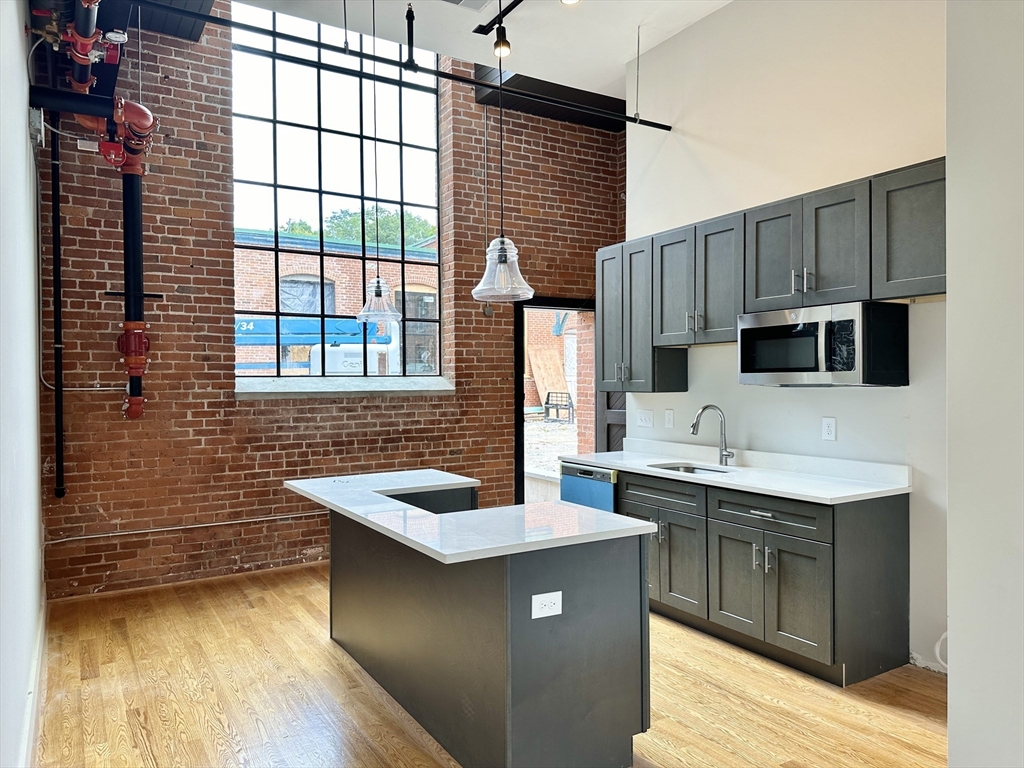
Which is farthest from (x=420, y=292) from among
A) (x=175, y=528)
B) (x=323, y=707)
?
(x=323, y=707)

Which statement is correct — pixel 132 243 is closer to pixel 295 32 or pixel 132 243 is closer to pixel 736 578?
pixel 295 32

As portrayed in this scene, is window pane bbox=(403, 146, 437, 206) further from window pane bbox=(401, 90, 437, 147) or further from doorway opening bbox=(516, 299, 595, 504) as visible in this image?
A: doorway opening bbox=(516, 299, 595, 504)

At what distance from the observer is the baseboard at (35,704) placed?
240 centimetres

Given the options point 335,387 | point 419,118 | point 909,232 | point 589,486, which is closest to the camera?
point 909,232

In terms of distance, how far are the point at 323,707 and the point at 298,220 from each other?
12.2 ft

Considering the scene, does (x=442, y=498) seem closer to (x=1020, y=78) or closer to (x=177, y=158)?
(x=1020, y=78)

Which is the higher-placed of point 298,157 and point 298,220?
point 298,157

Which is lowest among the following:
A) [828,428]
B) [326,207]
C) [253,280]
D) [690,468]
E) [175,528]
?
[175,528]

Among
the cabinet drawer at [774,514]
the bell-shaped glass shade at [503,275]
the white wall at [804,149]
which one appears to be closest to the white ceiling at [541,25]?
the white wall at [804,149]

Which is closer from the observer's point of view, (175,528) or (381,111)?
(175,528)

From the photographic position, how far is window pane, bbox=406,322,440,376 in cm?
589

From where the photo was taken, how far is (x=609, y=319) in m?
4.75

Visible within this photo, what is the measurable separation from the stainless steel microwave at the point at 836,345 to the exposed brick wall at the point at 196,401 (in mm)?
3010

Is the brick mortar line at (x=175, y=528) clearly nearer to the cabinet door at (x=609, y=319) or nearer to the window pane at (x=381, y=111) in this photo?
the cabinet door at (x=609, y=319)
